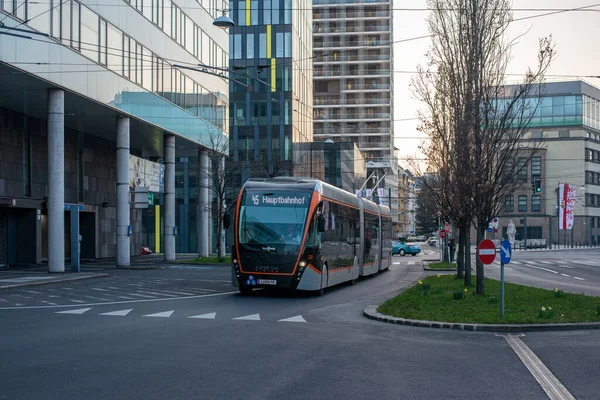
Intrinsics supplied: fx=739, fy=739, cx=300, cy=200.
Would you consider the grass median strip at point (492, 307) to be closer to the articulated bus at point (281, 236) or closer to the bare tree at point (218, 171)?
the articulated bus at point (281, 236)

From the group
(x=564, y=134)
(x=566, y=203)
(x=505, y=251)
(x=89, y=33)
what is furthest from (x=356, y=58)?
(x=505, y=251)

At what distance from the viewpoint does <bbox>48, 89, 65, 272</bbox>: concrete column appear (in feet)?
98.7

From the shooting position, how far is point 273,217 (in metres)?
20.8

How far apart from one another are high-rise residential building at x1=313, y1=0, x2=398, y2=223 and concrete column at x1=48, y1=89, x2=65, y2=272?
81816mm

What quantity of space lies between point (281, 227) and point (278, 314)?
4.26m

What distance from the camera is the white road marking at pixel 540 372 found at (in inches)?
322

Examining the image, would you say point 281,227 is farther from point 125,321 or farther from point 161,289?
point 125,321

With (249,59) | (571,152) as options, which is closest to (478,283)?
(249,59)

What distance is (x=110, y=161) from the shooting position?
47094 millimetres

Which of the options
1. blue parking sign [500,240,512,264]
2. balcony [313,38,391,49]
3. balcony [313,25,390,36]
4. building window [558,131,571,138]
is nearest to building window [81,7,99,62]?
blue parking sign [500,240,512,264]

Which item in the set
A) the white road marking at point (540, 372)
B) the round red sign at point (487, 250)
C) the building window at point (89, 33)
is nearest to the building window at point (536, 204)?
the building window at point (89, 33)

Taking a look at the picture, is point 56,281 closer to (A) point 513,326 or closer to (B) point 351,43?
(A) point 513,326

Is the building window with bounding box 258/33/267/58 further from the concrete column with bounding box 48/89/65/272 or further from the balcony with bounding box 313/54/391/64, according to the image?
the concrete column with bounding box 48/89/65/272

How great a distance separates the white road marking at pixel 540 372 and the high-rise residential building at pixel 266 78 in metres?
60.1
